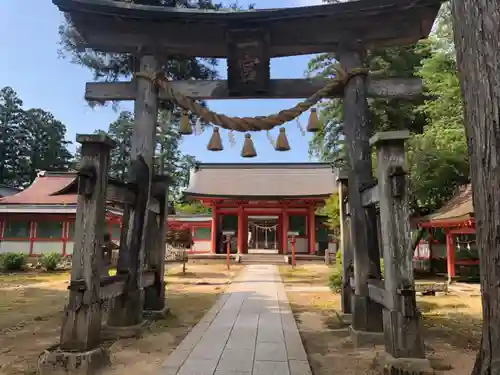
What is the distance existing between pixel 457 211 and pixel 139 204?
1059 centimetres

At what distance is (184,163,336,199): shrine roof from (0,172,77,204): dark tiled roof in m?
6.78

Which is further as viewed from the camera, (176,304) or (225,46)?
(176,304)

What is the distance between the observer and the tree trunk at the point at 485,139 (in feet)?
5.37

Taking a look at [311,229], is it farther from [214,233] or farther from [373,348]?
[373,348]

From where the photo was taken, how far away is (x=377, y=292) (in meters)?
4.12

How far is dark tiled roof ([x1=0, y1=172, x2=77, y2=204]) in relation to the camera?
19844 millimetres

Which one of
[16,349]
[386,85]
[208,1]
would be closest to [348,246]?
[386,85]

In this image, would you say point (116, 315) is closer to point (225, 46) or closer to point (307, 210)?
point (225, 46)

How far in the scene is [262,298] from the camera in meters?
8.19

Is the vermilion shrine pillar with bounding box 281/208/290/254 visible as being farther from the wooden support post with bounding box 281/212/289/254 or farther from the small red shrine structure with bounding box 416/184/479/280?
the small red shrine structure with bounding box 416/184/479/280

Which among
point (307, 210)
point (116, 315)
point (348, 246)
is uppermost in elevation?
point (307, 210)

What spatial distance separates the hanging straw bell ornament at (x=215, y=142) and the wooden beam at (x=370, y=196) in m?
2.29

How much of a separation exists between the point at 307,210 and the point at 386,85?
1666 cm

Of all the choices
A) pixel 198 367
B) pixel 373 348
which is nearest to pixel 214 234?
pixel 373 348
